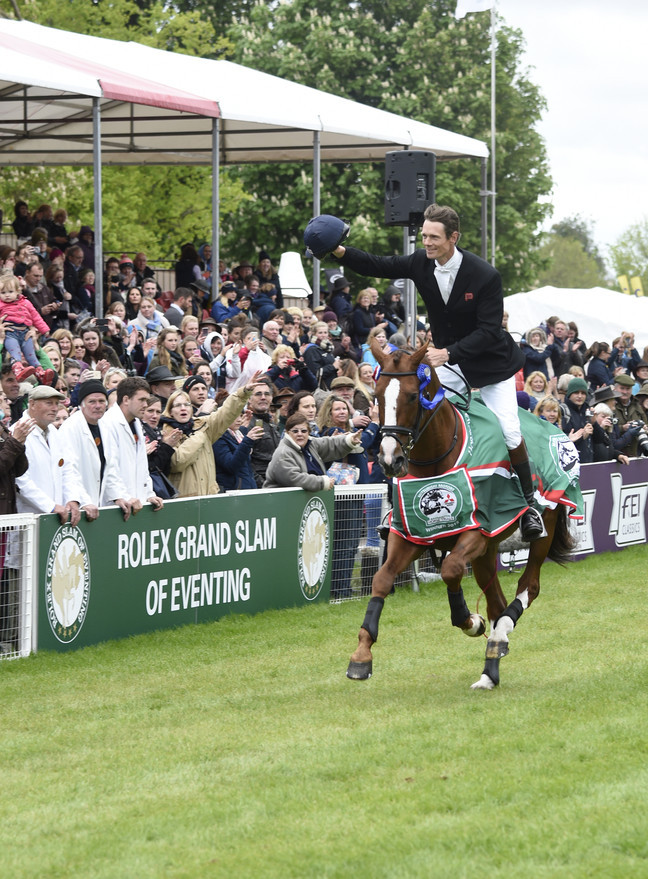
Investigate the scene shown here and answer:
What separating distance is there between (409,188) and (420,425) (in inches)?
250

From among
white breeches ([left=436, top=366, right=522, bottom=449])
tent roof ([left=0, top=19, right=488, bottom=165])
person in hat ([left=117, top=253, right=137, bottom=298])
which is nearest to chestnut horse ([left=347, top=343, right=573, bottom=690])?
white breeches ([left=436, top=366, right=522, bottom=449])

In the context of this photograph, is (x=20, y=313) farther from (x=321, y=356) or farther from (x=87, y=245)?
(x=87, y=245)

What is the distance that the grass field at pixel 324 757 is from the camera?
5.17 meters

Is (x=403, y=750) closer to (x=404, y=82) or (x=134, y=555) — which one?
(x=134, y=555)

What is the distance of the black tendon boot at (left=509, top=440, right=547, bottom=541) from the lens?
880 cm

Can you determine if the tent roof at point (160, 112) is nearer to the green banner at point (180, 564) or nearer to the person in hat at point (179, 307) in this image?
the person in hat at point (179, 307)

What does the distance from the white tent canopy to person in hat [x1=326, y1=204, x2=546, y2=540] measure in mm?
28943

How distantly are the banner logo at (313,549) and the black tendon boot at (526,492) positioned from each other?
3.21 m

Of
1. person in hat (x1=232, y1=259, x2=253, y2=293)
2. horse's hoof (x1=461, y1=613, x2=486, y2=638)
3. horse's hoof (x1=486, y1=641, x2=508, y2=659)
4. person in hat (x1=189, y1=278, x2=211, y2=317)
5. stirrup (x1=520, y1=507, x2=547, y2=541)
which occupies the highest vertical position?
person in hat (x1=232, y1=259, x2=253, y2=293)

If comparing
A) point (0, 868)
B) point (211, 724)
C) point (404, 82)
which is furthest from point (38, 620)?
point (404, 82)

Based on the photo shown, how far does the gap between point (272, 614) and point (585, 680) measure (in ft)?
11.7

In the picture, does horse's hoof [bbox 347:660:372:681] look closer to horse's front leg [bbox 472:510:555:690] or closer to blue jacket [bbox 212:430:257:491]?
horse's front leg [bbox 472:510:555:690]

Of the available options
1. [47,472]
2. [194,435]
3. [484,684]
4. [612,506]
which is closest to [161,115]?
[612,506]

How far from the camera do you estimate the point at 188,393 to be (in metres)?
12.2
